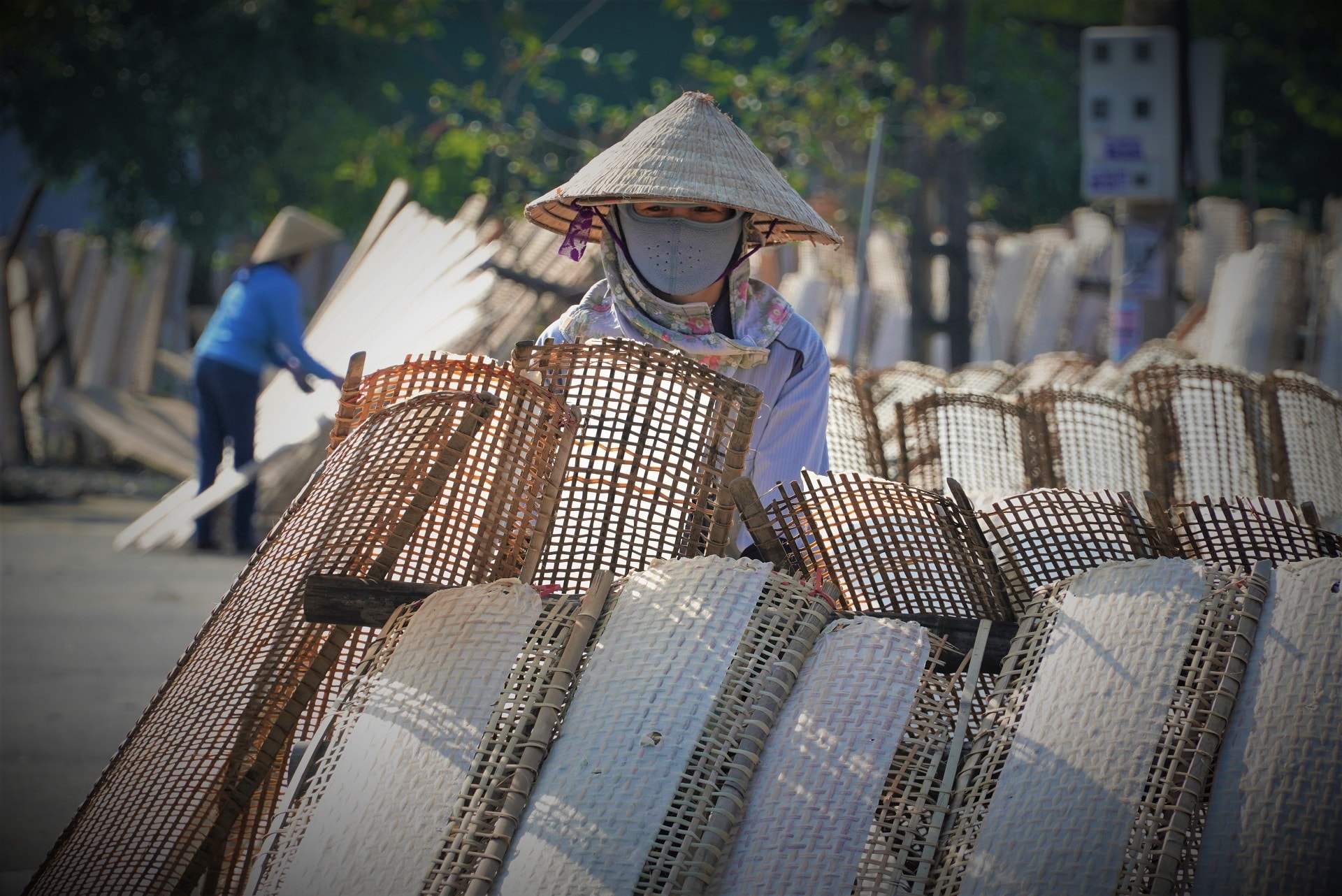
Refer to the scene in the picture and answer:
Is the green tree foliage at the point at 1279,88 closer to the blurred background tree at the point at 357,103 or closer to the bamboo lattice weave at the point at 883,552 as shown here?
A: the blurred background tree at the point at 357,103

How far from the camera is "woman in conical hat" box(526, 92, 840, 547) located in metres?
2.47

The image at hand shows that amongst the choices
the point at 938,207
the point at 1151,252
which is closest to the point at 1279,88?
the point at 938,207

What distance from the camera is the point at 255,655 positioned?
2.05 metres

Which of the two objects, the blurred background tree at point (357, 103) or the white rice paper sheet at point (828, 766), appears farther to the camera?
the blurred background tree at point (357, 103)

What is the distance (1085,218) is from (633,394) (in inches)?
385

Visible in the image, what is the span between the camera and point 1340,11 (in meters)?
16.6

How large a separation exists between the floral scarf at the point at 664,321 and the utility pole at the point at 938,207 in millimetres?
7005

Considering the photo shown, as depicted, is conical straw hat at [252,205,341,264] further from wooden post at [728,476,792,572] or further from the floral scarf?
wooden post at [728,476,792,572]

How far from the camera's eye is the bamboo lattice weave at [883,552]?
221cm

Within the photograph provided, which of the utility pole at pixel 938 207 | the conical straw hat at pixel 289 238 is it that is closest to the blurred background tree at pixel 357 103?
the utility pole at pixel 938 207

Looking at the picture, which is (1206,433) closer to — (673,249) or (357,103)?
(673,249)

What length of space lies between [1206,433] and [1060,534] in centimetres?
192

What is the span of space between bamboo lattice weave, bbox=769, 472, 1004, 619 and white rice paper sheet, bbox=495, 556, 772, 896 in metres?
0.37

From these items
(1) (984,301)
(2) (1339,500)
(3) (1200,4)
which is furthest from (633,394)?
(3) (1200,4)
